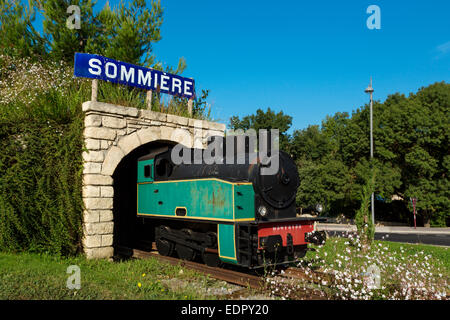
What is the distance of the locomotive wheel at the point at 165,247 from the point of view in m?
9.15

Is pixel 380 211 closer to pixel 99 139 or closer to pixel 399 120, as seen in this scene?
pixel 399 120

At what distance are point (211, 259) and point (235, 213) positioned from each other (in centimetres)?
159

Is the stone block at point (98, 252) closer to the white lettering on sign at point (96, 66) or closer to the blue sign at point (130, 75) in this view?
the blue sign at point (130, 75)

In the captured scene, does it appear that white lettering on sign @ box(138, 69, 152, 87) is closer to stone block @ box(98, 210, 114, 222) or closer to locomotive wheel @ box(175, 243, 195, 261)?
stone block @ box(98, 210, 114, 222)

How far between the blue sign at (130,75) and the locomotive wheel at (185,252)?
15.8 ft

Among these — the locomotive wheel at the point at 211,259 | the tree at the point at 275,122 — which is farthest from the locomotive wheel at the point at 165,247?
the tree at the point at 275,122

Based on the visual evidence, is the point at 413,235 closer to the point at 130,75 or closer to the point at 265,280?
the point at 265,280

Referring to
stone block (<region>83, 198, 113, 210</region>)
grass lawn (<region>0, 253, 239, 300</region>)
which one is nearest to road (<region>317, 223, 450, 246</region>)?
grass lawn (<region>0, 253, 239, 300</region>)

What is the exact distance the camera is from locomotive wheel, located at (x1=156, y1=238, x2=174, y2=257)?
9148 mm

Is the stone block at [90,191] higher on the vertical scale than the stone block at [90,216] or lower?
higher

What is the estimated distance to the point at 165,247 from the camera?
9.29 meters

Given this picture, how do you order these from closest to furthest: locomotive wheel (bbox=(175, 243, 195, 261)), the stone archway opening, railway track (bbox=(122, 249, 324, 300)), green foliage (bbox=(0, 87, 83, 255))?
railway track (bbox=(122, 249, 324, 300)), green foliage (bbox=(0, 87, 83, 255)), locomotive wheel (bbox=(175, 243, 195, 261)), the stone archway opening

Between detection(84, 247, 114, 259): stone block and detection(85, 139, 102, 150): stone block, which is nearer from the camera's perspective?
detection(84, 247, 114, 259): stone block

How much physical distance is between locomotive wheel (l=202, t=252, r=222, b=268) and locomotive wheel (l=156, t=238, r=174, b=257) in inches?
58.1
